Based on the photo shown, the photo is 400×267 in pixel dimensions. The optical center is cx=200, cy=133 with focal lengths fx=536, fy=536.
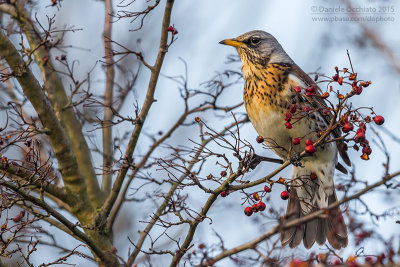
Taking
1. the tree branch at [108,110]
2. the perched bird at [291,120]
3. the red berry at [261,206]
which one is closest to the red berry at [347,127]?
Result: the red berry at [261,206]

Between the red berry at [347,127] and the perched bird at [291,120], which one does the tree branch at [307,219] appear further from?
the perched bird at [291,120]

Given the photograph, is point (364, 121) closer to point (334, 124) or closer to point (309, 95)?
point (334, 124)

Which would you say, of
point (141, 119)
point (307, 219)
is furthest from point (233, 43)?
point (307, 219)

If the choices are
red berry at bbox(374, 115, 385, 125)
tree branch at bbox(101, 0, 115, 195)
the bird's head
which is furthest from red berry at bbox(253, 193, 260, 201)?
the bird's head

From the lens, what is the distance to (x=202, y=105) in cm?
485

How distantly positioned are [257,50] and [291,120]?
45.3 inches

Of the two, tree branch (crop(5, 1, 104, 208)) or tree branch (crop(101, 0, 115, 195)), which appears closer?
tree branch (crop(5, 1, 104, 208))

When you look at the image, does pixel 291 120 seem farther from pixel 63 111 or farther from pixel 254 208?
pixel 63 111

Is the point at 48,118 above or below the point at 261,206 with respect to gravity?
above

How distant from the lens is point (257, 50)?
18.4 ft

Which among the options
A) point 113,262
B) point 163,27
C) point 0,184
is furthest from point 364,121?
point 0,184

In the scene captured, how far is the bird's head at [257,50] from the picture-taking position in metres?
5.43

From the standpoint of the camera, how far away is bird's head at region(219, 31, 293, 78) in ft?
17.8

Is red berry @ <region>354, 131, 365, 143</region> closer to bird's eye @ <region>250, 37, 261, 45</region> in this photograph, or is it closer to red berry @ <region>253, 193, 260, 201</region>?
red berry @ <region>253, 193, 260, 201</region>
